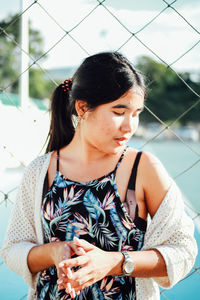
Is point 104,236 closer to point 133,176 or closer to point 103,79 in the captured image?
point 133,176

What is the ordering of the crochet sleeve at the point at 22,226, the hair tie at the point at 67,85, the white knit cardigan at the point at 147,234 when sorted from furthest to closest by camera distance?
1. the hair tie at the point at 67,85
2. the crochet sleeve at the point at 22,226
3. the white knit cardigan at the point at 147,234

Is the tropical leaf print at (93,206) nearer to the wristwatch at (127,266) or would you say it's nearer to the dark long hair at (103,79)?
the wristwatch at (127,266)

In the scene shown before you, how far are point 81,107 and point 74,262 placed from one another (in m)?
0.43

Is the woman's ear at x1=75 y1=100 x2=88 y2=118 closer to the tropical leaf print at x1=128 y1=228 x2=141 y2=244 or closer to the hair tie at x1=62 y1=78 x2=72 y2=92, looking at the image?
the hair tie at x1=62 y1=78 x2=72 y2=92

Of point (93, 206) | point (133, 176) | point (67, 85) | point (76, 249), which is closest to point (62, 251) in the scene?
point (76, 249)

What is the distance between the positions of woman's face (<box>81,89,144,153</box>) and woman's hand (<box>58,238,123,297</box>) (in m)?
0.28

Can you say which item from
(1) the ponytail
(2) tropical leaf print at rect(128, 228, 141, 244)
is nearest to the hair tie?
(1) the ponytail

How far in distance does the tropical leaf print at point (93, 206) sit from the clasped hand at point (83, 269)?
4.7 inches

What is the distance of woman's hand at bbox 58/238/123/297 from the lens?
2.70ft

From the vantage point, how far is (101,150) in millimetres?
1026

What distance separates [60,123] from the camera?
1180 mm

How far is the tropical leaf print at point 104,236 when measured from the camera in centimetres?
96

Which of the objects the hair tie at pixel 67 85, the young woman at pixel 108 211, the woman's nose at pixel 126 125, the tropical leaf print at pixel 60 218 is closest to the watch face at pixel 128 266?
the young woman at pixel 108 211

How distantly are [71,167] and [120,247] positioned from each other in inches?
10.6
